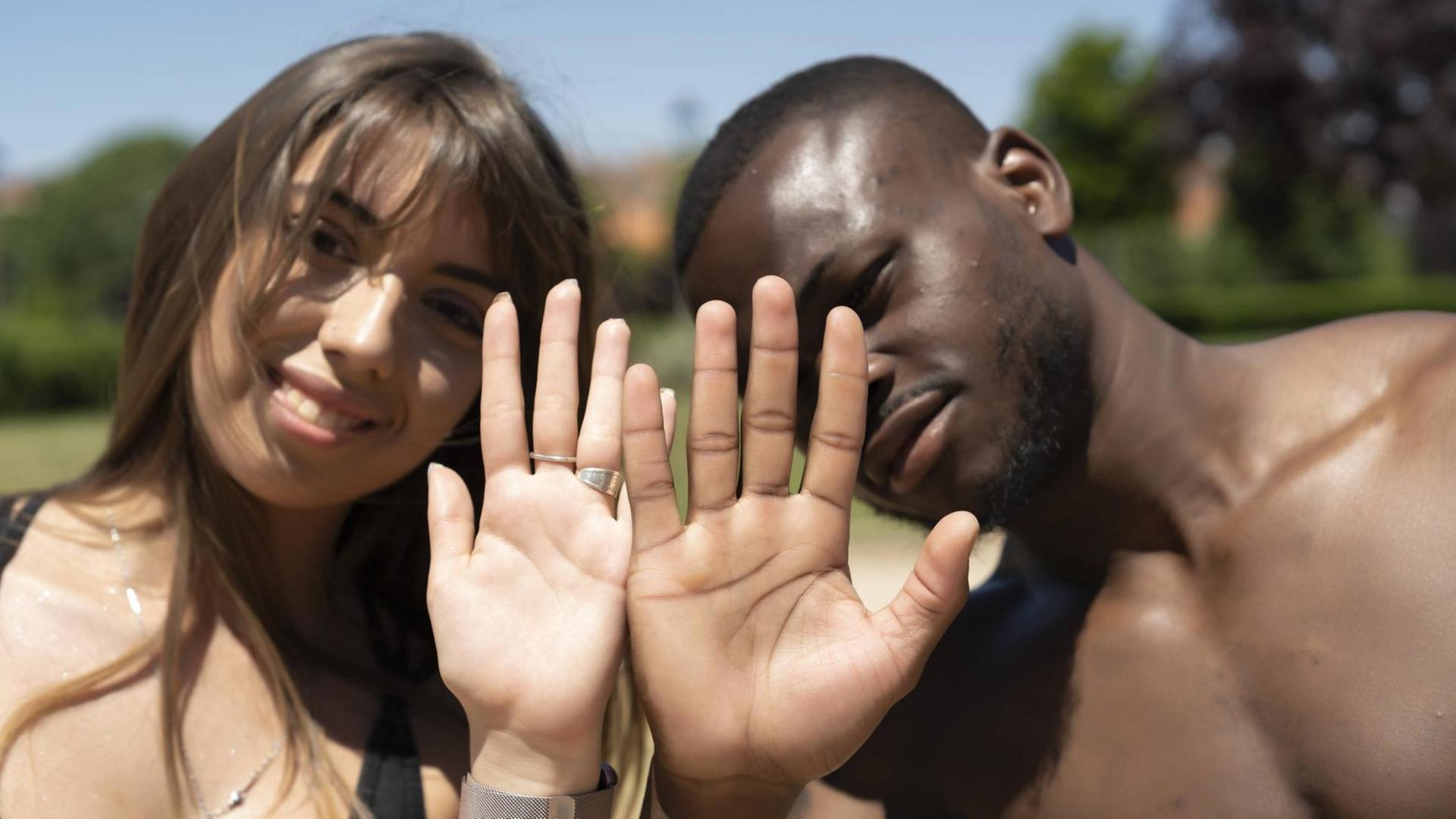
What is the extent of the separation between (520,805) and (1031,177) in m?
1.47

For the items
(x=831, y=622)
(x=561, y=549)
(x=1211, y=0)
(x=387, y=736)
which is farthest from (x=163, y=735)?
(x=1211, y=0)

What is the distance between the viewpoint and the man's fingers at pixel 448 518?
6.07ft

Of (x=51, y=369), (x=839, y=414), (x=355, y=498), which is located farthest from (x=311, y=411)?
(x=51, y=369)

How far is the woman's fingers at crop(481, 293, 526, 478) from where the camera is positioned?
6.02 ft

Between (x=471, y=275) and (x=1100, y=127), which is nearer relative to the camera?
(x=471, y=275)

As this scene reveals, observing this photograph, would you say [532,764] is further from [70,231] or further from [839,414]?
[70,231]

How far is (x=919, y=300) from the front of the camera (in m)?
2.14

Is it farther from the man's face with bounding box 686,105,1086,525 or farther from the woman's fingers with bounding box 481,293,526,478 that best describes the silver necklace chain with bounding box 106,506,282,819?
the man's face with bounding box 686,105,1086,525

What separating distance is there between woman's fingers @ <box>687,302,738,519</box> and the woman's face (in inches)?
25.3

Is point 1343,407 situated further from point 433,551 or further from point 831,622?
point 433,551

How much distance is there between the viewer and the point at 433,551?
6.07 feet

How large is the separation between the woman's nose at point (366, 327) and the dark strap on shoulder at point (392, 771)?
682 millimetres

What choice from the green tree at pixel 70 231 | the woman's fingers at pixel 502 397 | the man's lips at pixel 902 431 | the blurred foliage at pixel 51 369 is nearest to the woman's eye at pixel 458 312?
the woman's fingers at pixel 502 397

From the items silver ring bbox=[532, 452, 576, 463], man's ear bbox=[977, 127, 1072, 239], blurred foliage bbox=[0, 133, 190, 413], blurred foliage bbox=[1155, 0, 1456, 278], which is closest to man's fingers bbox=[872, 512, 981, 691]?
silver ring bbox=[532, 452, 576, 463]
